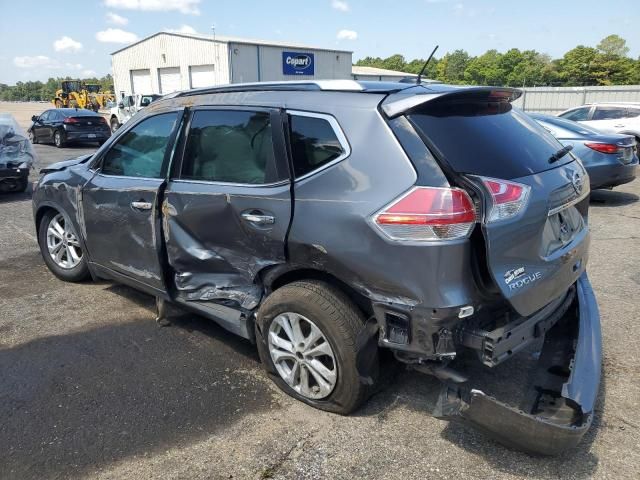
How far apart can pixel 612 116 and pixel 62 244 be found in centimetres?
1372

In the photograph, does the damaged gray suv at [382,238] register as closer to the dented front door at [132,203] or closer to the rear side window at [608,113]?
the dented front door at [132,203]

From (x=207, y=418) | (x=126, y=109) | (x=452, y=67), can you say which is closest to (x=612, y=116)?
(x=207, y=418)

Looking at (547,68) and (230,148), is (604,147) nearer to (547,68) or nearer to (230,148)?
(230,148)

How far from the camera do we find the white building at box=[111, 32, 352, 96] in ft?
116

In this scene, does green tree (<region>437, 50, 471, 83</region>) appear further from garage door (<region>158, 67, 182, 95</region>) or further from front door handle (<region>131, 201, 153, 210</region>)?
front door handle (<region>131, 201, 153, 210</region>)

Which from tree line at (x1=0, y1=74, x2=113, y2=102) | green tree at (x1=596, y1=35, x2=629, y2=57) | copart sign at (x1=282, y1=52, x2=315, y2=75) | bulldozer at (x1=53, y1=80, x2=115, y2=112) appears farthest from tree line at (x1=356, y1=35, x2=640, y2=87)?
tree line at (x1=0, y1=74, x2=113, y2=102)

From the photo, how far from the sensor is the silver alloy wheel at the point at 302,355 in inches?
113

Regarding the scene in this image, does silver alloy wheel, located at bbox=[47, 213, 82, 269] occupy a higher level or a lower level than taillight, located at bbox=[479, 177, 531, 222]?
lower

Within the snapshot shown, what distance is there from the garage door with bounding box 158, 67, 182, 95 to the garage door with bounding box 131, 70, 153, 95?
1.41m

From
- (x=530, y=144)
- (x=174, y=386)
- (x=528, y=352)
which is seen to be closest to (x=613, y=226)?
(x=528, y=352)

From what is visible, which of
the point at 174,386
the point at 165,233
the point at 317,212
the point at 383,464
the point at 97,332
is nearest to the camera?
the point at 383,464

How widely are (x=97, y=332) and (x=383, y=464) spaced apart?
2.58m

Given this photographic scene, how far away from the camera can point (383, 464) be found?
2580mm

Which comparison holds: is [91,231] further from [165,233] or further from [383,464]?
[383,464]
